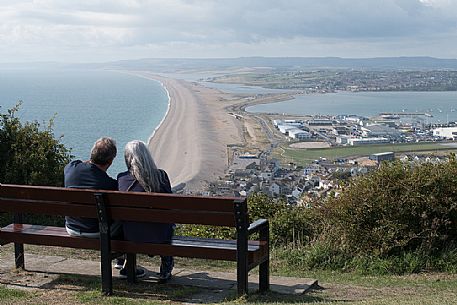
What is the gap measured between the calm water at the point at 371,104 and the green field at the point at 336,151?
21.8m

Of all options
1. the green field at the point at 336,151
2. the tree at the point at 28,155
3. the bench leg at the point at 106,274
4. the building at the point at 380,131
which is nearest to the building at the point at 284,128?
the building at the point at 380,131

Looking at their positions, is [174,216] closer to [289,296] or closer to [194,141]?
[289,296]

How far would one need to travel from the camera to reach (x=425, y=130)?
51.9 metres

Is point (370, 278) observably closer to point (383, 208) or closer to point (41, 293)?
point (383, 208)

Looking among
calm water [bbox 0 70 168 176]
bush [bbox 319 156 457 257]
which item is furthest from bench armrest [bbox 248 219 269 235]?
calm water [bbox 0 70 168 176]

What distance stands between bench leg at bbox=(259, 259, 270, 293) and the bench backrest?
700mm

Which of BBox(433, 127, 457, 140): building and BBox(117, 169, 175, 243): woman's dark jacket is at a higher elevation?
BBox(117, 169, 175, 243): woman's dark jacket

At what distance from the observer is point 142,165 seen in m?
5.87

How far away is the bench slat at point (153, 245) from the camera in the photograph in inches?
219

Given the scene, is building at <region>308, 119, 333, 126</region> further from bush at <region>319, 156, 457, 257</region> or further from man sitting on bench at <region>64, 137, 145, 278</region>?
man sitting on bench at <region>64, 137, 145, 278</region>

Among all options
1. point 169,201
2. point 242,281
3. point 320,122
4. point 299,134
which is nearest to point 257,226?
point 242,281

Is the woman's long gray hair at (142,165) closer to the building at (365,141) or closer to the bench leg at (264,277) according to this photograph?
the bench leg at (264,277)

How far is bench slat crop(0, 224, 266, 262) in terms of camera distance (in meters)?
5.57

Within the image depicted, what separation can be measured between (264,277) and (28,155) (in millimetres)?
6662
